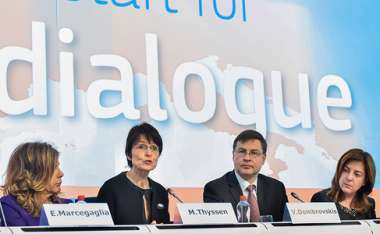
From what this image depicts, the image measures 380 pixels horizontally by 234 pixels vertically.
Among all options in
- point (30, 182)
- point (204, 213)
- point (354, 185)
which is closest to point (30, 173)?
point (30, 182)

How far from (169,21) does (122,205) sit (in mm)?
1077

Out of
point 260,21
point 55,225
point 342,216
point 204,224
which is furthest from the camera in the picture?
point 260,21

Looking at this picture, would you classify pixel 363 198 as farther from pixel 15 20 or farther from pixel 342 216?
pixel 15 20

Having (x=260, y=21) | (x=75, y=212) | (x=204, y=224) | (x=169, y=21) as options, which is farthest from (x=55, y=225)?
(x=260, y=21)

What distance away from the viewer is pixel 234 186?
5066 millimetres

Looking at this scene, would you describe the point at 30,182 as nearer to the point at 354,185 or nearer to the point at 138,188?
the point at 138,188

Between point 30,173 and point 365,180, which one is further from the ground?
point 30,173

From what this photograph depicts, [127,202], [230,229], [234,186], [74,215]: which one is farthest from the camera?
[234,186]

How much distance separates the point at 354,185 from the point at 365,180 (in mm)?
94

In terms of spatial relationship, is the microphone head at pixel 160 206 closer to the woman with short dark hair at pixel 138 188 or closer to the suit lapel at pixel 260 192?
the woman with short dark hair at pixel 138 188

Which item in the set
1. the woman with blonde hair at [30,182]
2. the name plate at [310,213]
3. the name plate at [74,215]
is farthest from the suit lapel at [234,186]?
the name plate at [74,215]

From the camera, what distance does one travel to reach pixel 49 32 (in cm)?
463

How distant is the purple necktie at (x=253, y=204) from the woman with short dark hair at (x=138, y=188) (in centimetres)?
52

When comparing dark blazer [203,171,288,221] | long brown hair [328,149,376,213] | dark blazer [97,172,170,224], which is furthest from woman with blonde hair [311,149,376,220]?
dark blazer [97,172,170,224]
